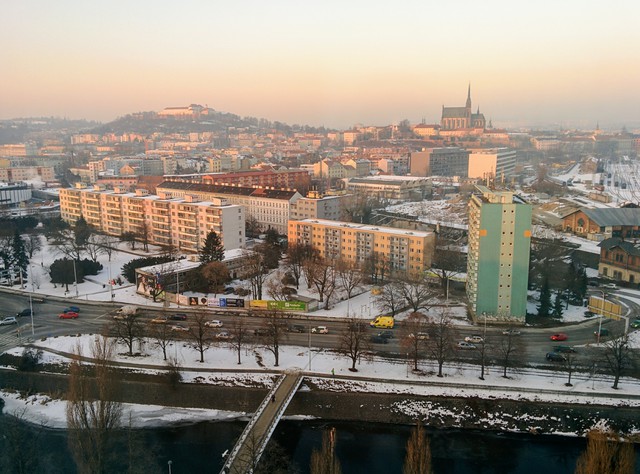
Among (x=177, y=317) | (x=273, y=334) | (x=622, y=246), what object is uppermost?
(x=622, y=246)

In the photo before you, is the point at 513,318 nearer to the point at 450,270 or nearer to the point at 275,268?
the point at 450,270

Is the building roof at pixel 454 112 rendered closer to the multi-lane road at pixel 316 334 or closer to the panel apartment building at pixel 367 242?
the panel apartment building at pixel 367 242

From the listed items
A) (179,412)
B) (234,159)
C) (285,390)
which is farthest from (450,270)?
(234,159)

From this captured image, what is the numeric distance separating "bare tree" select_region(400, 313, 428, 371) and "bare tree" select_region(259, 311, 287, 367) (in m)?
2.92

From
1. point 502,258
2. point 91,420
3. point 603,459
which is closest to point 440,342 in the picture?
point 502,258

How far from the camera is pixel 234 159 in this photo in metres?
54.7

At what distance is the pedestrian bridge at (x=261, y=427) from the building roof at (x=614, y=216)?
60.4 ft

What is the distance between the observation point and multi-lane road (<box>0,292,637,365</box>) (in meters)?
13.3

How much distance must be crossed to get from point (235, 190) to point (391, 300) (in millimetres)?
17112

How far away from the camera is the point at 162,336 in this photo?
1339 cm

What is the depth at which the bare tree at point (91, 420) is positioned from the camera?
8.78m

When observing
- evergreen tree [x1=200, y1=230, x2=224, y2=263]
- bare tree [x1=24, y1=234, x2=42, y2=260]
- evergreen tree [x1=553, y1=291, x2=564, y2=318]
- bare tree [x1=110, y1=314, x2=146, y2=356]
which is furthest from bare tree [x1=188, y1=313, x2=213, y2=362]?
bare tree [x1=24, y1=234, x2=42, y2=260]

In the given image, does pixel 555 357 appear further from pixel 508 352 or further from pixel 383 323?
pixel 383 323

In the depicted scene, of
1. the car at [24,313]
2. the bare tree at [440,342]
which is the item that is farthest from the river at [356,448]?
the car at [24,313]
